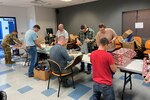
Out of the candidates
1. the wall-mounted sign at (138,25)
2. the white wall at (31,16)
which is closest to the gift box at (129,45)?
the wall-mounted sign at (138,25)

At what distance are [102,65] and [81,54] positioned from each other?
1431 mm

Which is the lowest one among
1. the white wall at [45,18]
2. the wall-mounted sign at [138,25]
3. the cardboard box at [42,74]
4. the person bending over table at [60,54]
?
the cardboard box at [42,74]

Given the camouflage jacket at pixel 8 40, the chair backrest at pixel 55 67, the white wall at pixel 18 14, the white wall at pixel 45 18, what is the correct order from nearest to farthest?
the chair backrest at pixel 55 67 < the camouflage jacket at pixel 8 40 < the white wall at pixel 18 14 < the white wall at pixel 45 18

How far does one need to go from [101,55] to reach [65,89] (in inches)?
65.6

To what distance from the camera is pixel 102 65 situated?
195 centimetres

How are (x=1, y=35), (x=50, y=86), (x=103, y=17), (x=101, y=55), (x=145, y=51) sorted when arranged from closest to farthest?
(x=101, y=55), (x=50, y=86), (x=145, y=51), (x=103, y=17), (x=1, y=35)

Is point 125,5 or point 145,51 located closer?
point 145,51

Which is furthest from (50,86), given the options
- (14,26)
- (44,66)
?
(14,26)

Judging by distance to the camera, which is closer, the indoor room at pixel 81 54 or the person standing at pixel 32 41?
the indoor room at pixel 81 54

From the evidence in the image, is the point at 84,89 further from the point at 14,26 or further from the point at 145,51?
the point at 14,26

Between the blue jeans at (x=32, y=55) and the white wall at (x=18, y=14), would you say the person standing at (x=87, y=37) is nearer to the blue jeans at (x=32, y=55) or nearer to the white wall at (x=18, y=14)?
the blue jeans at (x=32, y=55)

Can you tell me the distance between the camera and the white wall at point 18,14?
23.0 ft

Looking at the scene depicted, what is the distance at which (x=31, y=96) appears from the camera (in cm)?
295

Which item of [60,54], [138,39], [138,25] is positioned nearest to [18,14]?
[60,54]
